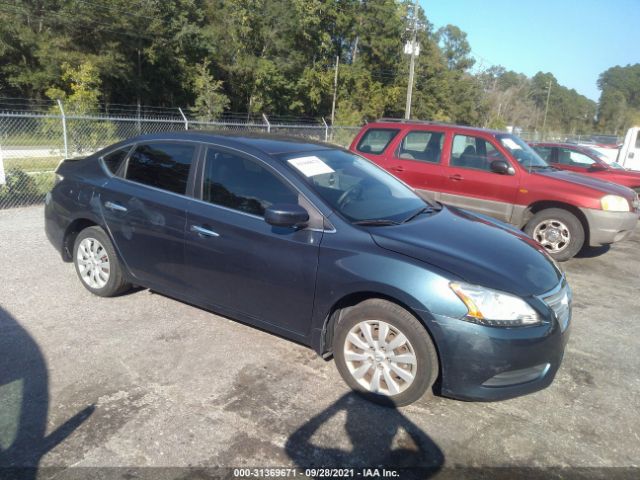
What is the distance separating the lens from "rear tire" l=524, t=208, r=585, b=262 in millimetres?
6914

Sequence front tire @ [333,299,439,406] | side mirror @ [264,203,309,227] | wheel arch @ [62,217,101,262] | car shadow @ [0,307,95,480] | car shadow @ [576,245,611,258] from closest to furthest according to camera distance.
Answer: car shadow @ [0,307,95,480]
front tire @ [333,299,439,406]
side mirror @ [264,203,309,227]
wheel arch @ [62,217,101,262]
car shadow @ [576,245,611,258]

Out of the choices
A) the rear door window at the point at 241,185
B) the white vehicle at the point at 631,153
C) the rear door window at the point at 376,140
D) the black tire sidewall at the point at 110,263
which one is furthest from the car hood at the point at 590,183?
the white vehicle at the point at 631,153

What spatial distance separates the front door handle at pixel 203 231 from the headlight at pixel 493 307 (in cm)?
180

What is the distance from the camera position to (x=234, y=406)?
124 inches

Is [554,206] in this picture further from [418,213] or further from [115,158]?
[115,158]

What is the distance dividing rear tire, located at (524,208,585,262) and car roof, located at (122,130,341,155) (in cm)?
395

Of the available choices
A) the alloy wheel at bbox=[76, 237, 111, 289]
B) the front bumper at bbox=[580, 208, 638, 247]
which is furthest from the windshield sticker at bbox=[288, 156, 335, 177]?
the front bumper at bbox=[580, 208, 638, 247]

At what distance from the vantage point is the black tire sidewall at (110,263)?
451 cm

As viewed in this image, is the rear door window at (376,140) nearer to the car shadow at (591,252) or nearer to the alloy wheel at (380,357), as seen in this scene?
the car shadow at (591,252)

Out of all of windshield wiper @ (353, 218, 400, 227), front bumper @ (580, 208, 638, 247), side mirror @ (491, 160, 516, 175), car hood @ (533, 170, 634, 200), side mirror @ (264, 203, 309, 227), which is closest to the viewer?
side mirror @ (264, 203, 309, 227)

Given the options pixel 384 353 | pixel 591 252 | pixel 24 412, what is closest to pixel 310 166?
pixel 384 353

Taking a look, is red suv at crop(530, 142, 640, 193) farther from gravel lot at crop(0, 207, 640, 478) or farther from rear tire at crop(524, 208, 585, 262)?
gravel lot at crop(0, 207, 640, 478)

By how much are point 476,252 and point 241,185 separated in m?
1.77

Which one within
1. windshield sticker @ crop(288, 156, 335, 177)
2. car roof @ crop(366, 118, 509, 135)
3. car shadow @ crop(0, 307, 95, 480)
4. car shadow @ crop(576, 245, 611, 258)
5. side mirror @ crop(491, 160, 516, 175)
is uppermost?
car roof @ crop(366, 118, 509, 135)
